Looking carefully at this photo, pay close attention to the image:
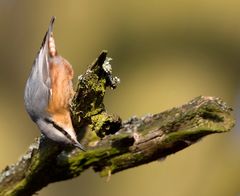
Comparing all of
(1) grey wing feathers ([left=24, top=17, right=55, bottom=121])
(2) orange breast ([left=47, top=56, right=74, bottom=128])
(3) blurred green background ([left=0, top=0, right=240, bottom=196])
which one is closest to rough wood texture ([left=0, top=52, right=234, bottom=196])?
(2) orange breast ([left=47, top=56, right=74, bottom=128])

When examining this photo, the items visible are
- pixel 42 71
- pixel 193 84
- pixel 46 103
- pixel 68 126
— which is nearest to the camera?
pixel 68 126

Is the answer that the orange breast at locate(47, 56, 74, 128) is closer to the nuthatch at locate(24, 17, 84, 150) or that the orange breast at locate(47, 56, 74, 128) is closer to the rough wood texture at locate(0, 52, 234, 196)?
the nuthatch at locate(24, 17, 84, 150)

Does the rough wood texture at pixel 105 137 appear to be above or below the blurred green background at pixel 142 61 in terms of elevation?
below

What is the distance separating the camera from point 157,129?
1.75 metres

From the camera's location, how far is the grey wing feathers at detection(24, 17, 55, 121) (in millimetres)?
2324

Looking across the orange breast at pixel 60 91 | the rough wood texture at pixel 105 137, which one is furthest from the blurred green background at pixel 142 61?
the rough wood texture at pixel 105 137

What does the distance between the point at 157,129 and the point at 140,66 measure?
141 cm

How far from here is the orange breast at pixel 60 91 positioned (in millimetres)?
2200

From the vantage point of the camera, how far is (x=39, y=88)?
2432mm

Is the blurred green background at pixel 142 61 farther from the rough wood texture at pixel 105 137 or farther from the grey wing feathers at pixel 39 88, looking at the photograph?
the rough wood texture at pixel 105 137

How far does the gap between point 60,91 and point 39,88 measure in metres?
0.10

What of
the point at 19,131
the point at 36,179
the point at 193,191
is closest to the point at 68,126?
the point at 36,179

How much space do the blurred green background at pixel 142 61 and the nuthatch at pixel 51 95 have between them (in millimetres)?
555

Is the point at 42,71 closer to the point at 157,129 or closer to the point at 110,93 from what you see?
the point at 110,93
